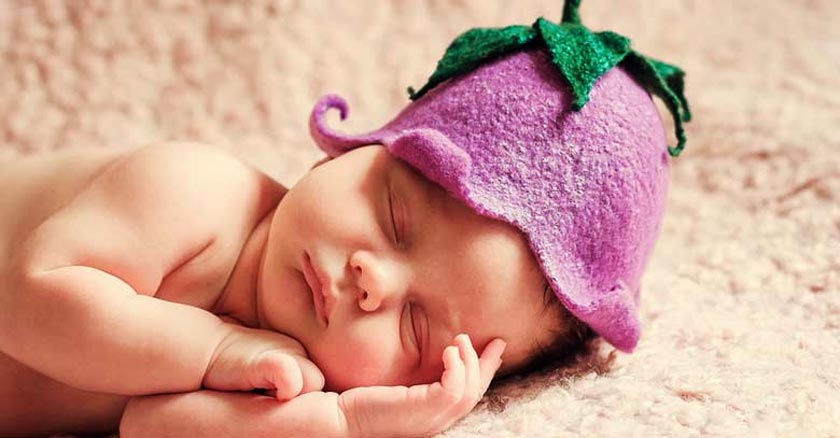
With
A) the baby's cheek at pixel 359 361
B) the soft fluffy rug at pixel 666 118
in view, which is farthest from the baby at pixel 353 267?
the soft fluffy rug at pixel 666 118

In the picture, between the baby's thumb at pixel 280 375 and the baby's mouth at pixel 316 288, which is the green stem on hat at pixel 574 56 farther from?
the baby's thumb at pixel 280 375

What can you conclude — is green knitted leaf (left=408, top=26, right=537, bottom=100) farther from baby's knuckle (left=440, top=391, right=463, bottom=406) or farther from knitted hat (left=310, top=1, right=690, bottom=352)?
baby's knuckle (left=440, top=391, right=463, bottom=406)

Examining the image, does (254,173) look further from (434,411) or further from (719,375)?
(719,375)

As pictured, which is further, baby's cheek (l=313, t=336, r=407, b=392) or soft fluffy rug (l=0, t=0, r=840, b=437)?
soft fluffy rug (l=0, t=0, r=840, b=437)

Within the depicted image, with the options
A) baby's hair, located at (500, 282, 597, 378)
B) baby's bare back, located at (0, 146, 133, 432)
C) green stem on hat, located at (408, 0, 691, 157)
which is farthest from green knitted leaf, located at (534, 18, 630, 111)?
baby's bare back, located at (0, 146, 133, 432)

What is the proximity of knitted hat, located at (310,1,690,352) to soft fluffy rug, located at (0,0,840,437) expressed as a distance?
0.47 ft

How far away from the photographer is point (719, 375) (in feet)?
3.85

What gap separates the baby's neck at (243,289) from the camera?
122cm

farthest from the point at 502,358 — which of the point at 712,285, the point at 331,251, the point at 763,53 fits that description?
the point at 763,53

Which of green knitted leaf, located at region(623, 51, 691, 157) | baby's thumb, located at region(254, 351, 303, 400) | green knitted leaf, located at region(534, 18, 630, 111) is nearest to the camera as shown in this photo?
baby's thumb, located at region(254, 351, 303, 400)

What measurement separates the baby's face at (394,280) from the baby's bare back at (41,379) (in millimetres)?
252

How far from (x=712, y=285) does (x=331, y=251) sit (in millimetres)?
681

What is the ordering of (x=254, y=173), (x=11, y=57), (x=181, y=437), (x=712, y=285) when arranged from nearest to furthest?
(x=181, y=437), (x=254, y=173), (x=712, y=285), (x=11, y=57)

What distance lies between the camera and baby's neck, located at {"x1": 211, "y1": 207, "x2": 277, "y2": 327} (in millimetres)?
1223
